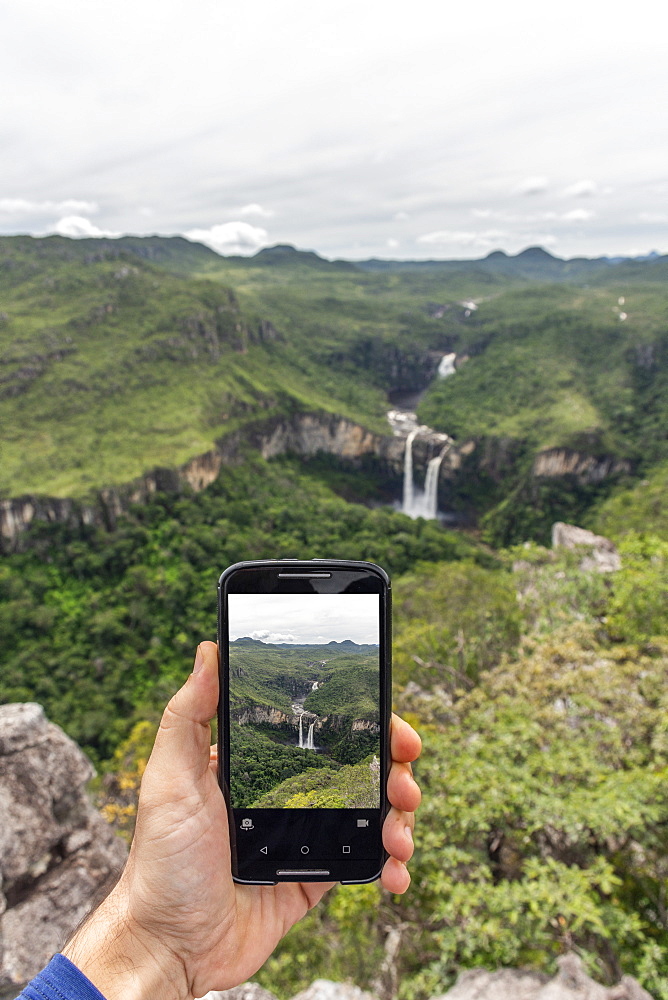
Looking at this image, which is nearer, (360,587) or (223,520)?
(360,587)

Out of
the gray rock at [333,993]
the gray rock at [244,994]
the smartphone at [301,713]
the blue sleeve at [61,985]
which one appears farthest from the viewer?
the gray rock at [333,993]

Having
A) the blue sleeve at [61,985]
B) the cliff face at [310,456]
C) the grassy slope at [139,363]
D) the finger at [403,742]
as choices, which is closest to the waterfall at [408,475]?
the cliff face at [310,456]

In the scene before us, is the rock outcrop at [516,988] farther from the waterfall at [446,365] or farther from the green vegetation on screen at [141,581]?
the waterfall at [446,365]

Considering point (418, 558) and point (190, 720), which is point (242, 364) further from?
point (190, 720)

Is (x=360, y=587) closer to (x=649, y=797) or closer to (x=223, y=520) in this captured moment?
(x=649, y=797)

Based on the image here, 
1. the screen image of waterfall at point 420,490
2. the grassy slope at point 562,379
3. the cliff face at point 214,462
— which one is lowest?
the screen image of waterfall at point 420,490

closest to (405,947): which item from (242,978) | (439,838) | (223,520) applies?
(439,838)

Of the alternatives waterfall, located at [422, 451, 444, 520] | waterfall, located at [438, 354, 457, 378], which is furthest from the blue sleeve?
waterfall, located at [438, 354, 457, 378]
